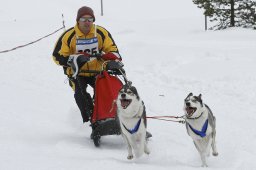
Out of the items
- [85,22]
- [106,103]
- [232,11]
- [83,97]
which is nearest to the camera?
[106,103]

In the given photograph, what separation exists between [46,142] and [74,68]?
3.68 ft

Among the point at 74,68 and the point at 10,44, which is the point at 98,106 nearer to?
the point at 74,68

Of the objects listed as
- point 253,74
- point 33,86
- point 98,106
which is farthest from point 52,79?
point 98,106

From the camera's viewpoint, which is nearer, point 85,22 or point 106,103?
point 106,103

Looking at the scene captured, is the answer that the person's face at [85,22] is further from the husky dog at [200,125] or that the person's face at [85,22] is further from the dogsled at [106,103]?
the husky dog at [200,125]

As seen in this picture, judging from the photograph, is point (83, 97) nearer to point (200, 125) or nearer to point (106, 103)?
point (106, 103)

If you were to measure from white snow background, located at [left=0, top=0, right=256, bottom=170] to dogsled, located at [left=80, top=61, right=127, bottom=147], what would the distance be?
11.5 inches

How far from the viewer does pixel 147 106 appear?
9344 mm

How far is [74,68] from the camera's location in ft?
20.9

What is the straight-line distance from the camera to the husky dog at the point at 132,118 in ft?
17.9

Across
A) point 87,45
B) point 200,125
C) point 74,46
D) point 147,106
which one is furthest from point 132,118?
point 147,106

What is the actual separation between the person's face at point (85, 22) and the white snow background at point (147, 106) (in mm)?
1644

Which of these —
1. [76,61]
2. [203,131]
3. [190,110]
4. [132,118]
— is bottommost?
[203,131]

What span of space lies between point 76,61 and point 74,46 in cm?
40
